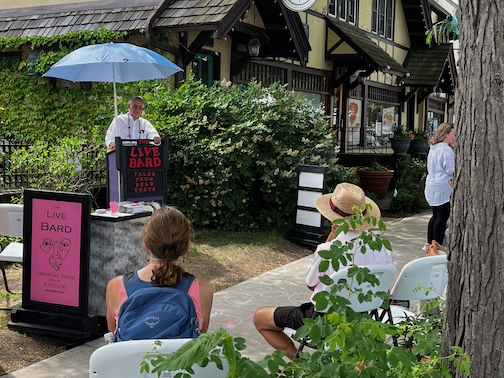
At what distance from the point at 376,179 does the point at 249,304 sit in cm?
827

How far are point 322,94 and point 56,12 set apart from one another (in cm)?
804

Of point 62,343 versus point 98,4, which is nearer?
point 62,343

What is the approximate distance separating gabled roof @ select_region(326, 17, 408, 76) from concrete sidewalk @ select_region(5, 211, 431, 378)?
7.75 meters

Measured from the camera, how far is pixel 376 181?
43.1 ft

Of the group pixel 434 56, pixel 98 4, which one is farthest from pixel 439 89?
pixel 98 4

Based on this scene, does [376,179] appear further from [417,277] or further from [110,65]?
[417,277]

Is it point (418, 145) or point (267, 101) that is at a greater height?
point (267, 101)

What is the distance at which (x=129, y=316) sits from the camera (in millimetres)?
2479

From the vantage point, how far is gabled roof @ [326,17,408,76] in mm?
15453

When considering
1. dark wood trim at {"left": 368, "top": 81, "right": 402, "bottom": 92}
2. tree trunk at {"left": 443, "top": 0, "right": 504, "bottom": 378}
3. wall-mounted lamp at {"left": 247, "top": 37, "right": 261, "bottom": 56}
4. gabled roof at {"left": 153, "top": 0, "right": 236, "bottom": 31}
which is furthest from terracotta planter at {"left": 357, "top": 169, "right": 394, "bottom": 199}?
tree trunk at {"left": 443, "top": 0, "right": 504, "bottom": 378}

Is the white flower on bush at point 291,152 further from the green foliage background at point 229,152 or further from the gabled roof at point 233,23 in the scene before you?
the gabled roof at point 233,23

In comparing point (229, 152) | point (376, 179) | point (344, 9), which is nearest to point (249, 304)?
point (229, 152)

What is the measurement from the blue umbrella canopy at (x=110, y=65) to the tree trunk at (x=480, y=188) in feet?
15.1

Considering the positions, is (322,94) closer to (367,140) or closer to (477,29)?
(367,140)
